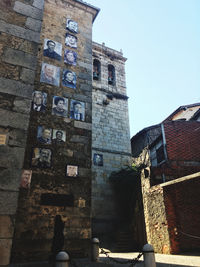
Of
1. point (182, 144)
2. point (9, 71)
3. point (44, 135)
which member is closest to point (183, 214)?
point (182, 144)

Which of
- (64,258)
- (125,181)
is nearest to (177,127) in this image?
(125,181)

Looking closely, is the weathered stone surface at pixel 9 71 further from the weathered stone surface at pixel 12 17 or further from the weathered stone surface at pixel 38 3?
the weathered stone surface at pixel 38 3

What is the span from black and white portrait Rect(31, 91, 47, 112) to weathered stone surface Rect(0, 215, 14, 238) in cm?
466

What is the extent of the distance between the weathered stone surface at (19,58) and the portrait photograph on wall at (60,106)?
3722 mm

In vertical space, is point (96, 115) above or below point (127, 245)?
above

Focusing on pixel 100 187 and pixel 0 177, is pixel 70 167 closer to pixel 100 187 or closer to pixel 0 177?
pixel 0 177

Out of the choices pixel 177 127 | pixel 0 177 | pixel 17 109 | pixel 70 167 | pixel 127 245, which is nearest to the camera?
pixel 0 177

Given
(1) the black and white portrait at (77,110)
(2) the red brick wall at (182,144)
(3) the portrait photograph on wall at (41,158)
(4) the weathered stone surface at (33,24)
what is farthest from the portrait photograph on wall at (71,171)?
(2) the red brick wall at (182,144)

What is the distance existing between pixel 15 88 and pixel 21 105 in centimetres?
27

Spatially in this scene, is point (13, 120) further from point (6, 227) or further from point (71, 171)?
point (71, 171)

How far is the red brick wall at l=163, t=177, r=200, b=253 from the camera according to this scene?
6724 mm

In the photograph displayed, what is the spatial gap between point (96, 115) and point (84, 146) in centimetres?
626

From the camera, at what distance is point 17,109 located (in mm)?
2812

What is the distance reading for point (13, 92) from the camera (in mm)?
2867
